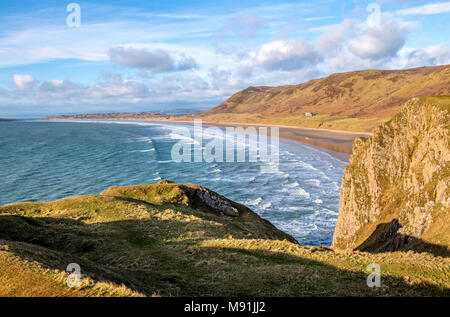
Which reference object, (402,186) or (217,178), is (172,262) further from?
(217,178)

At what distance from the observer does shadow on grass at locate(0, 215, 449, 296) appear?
49.9 feet

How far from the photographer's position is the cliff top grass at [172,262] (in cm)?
1337

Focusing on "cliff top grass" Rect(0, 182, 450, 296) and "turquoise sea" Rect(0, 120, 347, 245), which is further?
"turquoise sea" Rect(0, 120, 347, 245)

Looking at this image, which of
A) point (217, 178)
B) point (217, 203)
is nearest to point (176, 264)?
point (217, 203)

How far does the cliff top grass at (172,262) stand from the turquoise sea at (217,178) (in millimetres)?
24885

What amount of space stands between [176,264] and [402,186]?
31.6 m

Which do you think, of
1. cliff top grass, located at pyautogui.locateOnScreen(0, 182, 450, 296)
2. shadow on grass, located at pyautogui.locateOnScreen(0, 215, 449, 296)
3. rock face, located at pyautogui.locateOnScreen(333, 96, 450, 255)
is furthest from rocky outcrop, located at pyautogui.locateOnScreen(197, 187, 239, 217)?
shadow on grass, located at pyautogui.locateOnScreen(0, 215, 449, 296)

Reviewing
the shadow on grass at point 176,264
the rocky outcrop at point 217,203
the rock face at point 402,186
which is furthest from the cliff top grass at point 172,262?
the rocky outcrop at point 217,203

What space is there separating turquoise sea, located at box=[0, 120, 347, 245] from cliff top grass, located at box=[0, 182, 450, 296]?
81.6 feet

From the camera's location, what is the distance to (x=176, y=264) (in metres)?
19.8

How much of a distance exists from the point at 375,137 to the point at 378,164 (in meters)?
4.23

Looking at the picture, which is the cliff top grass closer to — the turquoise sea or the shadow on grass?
the shadow on grass
